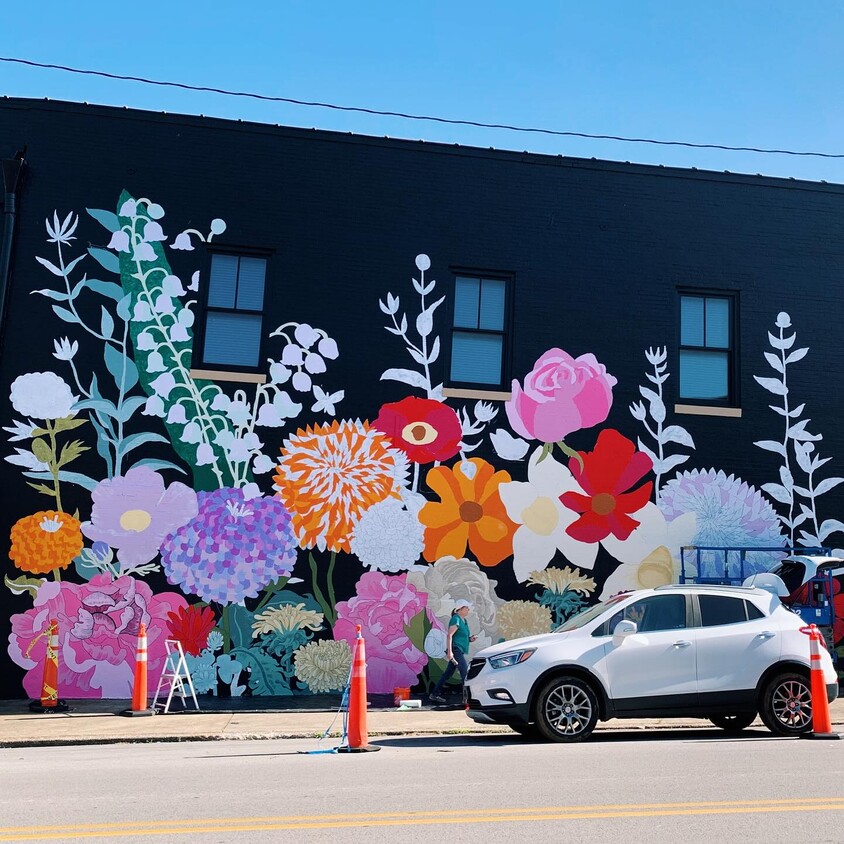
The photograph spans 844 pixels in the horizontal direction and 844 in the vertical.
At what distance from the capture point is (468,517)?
16.8m

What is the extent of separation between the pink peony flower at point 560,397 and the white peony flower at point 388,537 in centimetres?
238

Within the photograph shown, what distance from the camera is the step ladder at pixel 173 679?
14.5 m

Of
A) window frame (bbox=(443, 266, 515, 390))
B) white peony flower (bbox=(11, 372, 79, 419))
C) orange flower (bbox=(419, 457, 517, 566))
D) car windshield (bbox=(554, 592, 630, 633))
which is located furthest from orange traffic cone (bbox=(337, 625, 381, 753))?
white peony flower (bbox=(11, 372, 79, 419))

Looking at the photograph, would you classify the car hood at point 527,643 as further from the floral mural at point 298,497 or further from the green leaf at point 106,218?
the green leaf at point 106,218

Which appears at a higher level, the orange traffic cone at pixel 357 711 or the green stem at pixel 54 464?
the green stem at pixel 54 464

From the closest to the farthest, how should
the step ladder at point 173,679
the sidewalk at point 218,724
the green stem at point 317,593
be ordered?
the sidewalk at point 218,724
the step ladder at point 173,679
the green stem at point 317,593

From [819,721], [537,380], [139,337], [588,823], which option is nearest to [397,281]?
[537,380]

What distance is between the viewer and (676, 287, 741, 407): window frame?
59.0 feet

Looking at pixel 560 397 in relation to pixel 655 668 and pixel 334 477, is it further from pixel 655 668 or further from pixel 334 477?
pixel 655 668

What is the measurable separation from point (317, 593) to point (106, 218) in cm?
680

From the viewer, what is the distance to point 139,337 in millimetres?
16406

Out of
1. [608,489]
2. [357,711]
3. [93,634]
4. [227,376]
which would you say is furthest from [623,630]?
[93,634]

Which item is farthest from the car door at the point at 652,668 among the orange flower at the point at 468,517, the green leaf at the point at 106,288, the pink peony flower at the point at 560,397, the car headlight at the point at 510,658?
the green leaf at the point at 106,288

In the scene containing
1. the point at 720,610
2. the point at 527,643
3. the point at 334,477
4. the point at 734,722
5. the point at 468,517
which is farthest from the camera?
the point at 468,517
